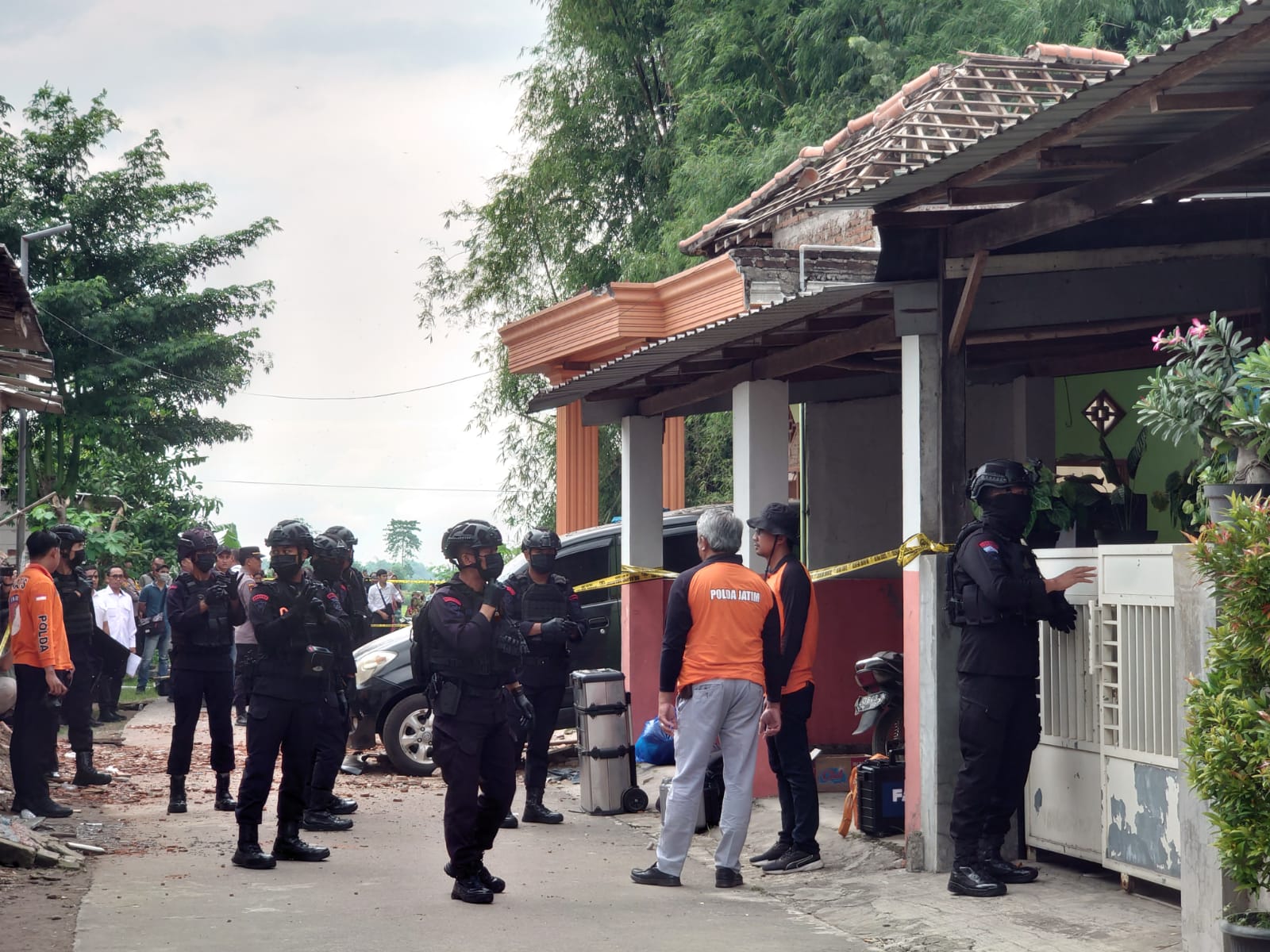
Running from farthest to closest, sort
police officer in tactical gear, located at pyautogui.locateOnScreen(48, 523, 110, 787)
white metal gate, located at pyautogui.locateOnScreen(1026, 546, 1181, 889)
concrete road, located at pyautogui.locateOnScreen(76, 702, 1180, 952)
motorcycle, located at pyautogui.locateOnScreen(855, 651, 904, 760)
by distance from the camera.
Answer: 1. police officer in tactical gear, located at pyautogui.locateOnScreen(48, 523, 110, 787)
2. motorcycle, located at pyautogui.locateOnScreen(855, 651, 904, 760)
3. white metal gate, located at pyautogui.locateOnScreen(1026, 546, 1181, 889)
4. concrete road, located at pyautogui.locateOnScreen(76, 702, 1180, 952)

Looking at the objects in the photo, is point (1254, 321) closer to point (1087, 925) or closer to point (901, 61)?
point (1087, 925)

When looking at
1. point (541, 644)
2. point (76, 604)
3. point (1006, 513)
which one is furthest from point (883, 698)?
point (76, 604)

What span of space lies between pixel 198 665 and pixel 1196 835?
270 inches

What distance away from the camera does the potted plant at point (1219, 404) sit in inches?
210

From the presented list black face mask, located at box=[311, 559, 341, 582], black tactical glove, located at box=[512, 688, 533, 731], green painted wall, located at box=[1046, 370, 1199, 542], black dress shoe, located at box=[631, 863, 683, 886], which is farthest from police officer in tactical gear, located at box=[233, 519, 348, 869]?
green painted wall, located at box=[1046, 370, 1199, 542]

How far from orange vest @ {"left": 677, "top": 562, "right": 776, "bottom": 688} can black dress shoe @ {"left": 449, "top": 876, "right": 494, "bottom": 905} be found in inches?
55.7

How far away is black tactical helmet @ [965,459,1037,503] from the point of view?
23.2 feet

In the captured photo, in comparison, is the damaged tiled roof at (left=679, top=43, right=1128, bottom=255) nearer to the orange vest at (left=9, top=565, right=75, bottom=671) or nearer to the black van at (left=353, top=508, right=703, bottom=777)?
the black van at (left=353, top=508, right=703, bottom=777)

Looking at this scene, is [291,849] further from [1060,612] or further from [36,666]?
[1060,612]

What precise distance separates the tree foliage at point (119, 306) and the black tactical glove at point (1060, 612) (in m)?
27.1

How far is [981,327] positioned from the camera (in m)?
8.37

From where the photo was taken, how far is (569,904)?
7281 mm

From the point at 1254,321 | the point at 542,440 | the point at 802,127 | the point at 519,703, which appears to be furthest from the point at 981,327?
the point at 542,440

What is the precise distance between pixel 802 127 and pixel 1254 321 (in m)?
14.5
